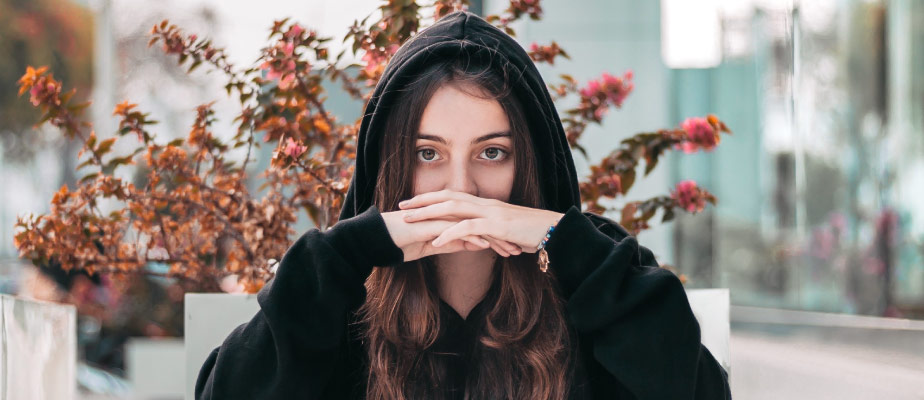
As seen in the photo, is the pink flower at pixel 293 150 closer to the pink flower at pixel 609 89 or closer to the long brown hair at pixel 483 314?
the long brown hair at pixel 483 314

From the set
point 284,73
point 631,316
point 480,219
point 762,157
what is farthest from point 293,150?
point 762,157

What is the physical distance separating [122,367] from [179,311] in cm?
104

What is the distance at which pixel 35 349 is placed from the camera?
210cm

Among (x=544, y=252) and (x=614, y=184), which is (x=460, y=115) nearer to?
(x=544, y=252)

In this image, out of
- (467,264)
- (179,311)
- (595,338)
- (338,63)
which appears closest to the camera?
(595,338)

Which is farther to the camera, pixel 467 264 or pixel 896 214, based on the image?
pixel 896 214

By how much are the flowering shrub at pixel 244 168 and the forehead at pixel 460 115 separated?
62cm

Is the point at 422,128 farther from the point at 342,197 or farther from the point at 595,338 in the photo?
the point at 342,197

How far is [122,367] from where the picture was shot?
7.83 meters

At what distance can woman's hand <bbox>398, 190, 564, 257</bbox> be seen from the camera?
1.54 meters

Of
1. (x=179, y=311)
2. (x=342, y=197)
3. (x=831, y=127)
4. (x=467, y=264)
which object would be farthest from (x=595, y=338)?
(x=831, y=127)

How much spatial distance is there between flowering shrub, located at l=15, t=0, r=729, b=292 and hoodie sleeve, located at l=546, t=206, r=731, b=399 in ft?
2.59

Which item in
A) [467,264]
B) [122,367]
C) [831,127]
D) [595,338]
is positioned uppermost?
[831,127]

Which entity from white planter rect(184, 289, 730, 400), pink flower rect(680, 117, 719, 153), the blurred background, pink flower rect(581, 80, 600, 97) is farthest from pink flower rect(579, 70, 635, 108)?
the blurred background
